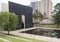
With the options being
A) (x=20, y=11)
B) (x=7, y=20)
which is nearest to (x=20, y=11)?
(x=20, y=11)

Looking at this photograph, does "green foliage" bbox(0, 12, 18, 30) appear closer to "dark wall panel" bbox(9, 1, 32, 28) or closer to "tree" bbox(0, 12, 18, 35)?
"tree" bbox(0, 12, 18, 35)

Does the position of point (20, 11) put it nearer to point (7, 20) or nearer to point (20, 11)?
point (20, 11)

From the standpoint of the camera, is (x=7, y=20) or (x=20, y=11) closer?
(x=7, y=20)

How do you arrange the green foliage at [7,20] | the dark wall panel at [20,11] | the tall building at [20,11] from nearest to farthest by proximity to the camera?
the green foliage at [7,20] → the tall building at [20,11] → the dark wall panel at [20,11]

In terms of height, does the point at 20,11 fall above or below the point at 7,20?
above

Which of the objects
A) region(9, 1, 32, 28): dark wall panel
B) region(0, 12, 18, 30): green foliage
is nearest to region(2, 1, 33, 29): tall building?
region(9, 1, 32, 28): dark wall panel

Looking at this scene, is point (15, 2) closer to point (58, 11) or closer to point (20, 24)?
point (20, 24)

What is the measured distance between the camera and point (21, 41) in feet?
19.6

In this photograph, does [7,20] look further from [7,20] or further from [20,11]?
[20,11]

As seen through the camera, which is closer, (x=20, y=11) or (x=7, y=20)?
(x=7, y=20)

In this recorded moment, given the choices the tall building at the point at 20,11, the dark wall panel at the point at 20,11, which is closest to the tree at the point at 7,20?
the tall building at the point at 20,11

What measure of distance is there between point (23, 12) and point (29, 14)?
172cm

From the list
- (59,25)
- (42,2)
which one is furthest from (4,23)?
(59,25)

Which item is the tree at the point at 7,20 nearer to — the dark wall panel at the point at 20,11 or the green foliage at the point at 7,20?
the green foliage at the point at 7,20
